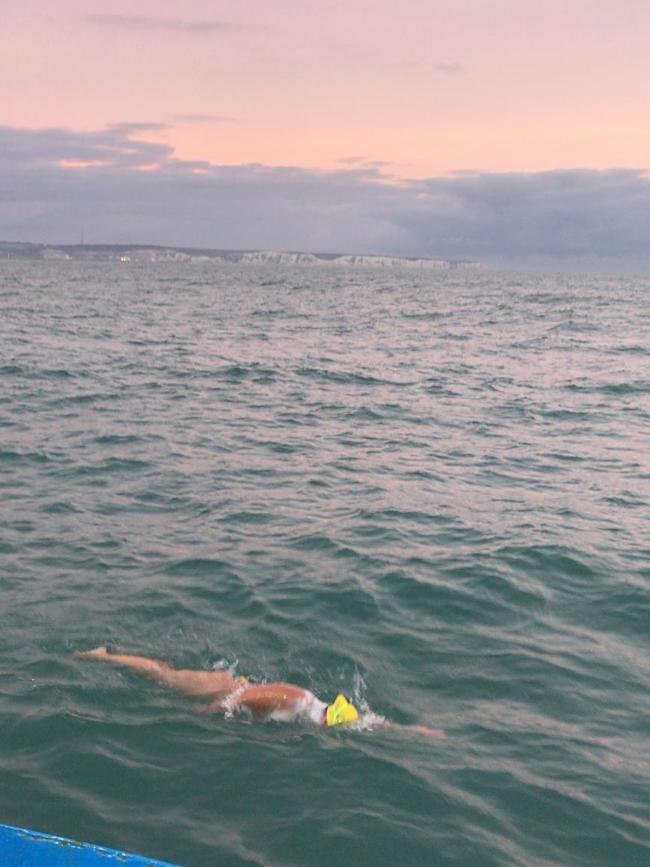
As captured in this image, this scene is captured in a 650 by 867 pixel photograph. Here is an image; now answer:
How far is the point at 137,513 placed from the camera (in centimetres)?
1366

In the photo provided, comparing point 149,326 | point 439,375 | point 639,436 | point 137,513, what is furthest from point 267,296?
point 137,513

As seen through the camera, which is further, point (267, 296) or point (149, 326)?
point (267, 296)

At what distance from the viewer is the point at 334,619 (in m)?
10.1

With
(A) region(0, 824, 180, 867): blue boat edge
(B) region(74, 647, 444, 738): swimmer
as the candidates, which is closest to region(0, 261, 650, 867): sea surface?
(B) region(74, 647, 444, 738): swimmer

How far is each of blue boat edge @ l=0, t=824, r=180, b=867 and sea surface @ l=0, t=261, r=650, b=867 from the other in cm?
181

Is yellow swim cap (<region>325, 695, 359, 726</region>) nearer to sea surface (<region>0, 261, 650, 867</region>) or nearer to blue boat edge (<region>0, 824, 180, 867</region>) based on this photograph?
sea surface (<region>0, 261, 650, 867</region>)

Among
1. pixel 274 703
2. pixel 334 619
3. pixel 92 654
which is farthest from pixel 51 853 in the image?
pixel 334 619

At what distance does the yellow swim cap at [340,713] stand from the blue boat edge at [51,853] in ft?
11.4

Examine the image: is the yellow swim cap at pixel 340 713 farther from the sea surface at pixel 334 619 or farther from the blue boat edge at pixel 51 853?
the blue boat edge at pixel 51 853

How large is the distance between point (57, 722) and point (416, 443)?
481 inches

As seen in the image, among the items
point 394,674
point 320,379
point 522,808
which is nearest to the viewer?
point 522,808

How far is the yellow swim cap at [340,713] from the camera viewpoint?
7754mm

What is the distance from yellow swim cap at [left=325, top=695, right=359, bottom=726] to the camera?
25.4 ft

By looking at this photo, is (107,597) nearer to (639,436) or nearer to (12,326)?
(639,436)
